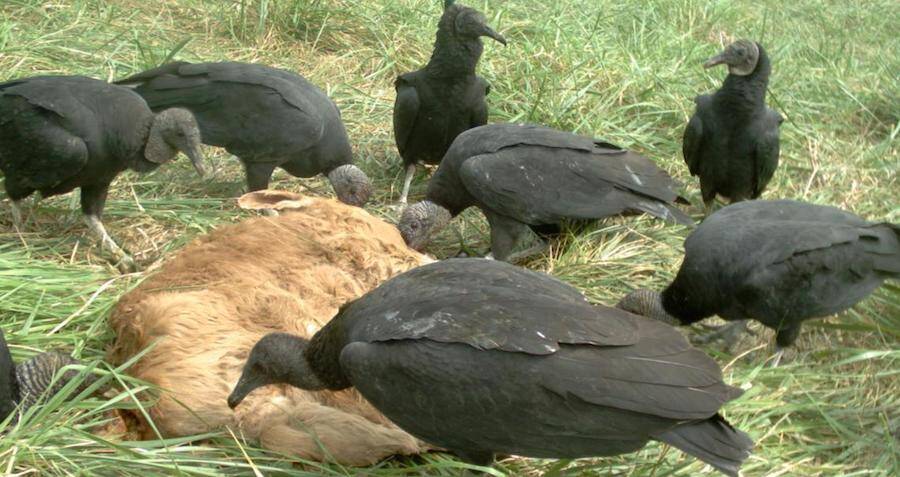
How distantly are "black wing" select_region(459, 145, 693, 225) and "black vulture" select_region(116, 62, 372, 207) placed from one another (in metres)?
0.97

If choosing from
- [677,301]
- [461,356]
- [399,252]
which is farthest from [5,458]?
[677,301]

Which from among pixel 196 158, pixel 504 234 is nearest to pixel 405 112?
pixel 504 234

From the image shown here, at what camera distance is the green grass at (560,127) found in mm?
3039

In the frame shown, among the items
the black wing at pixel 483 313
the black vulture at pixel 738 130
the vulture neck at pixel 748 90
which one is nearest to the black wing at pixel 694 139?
the black vulture at pixel 738 130

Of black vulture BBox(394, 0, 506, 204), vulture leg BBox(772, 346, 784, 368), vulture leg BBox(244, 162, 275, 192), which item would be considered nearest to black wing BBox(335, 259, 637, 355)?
vulture leg BBox(772, 346, 784, 368)

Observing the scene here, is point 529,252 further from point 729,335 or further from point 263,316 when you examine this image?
point 263,316

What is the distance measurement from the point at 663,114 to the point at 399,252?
2962 mm

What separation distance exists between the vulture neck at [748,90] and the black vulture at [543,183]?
0.69 meters

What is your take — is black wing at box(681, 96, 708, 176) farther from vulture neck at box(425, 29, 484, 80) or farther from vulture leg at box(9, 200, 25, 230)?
vulture leg at box(9, 200, 25, 230)

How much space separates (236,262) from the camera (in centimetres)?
345

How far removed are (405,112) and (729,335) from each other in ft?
7.53

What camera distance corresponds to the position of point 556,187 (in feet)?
15.4

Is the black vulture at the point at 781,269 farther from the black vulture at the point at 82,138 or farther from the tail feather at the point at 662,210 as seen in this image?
the black vulture at the point at 82,138

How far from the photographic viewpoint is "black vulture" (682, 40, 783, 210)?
521 cm
